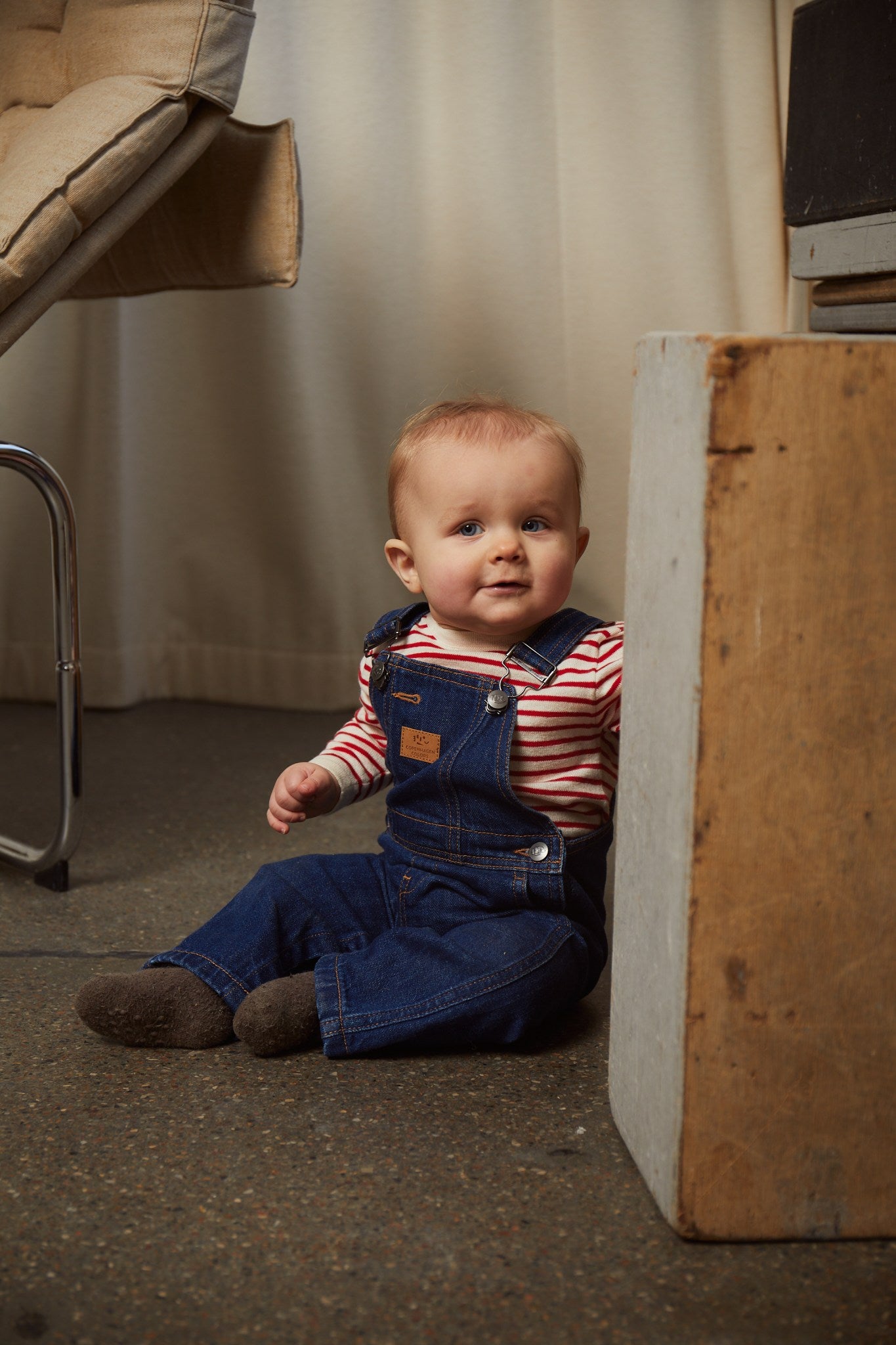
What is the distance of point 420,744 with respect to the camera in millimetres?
966

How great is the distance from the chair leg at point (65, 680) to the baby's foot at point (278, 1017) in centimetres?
35

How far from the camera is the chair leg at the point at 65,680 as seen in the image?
114cm

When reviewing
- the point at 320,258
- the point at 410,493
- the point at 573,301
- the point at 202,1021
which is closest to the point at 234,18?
the point at 410,493

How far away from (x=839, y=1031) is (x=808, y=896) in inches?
3.0

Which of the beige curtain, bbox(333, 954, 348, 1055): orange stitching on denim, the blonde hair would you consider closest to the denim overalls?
bbox(333, 954, 348, 1055): orange stitching on denim

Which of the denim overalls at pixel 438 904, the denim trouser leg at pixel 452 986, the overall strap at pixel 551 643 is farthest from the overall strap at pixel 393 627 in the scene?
the denim trouser leg at pixel 452 986

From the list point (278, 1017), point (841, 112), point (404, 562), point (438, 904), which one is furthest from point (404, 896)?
point (841, 112)

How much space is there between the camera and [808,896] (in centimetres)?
66

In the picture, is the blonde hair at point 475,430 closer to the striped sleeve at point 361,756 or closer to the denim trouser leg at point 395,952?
the striped sleeve at point 361,756

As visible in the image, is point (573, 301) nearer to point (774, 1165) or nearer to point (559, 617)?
point (559, 617)

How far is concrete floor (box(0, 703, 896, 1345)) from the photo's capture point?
0.63 meters

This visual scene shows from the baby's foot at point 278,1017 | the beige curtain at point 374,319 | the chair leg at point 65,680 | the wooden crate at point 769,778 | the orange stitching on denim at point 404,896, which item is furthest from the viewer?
the beige curtain at point 374,319

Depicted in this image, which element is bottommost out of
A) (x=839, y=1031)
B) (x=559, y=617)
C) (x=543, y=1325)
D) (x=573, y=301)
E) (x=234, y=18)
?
(x=543, y=1325)

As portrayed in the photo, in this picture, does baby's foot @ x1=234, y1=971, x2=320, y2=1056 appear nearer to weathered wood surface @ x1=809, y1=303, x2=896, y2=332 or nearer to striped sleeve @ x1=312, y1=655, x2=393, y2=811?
striped sleeve @ x1=312, y1=655, x2=393, y2=811
